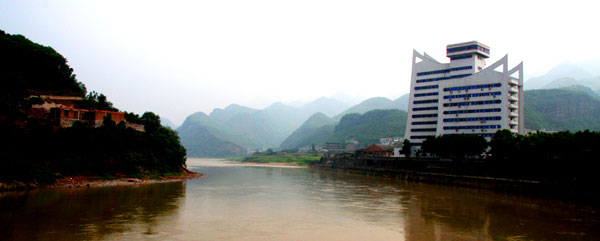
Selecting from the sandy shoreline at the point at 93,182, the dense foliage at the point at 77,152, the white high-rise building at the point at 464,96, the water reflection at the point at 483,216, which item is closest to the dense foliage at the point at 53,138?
the dense foliage at the point at 77,152

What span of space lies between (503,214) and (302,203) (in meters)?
18.8

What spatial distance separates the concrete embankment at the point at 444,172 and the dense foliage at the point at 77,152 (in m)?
46.6

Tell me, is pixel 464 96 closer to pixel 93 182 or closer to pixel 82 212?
pixel 93 182

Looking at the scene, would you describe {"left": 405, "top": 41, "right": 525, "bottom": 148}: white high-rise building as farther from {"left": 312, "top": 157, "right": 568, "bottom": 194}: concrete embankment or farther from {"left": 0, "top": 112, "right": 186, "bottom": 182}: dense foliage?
{"left": 0, "top": 112, "right": 186, "bottom": 182}: dense foliage

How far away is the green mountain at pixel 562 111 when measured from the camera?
143 meters

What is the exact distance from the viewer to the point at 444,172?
74625 mm

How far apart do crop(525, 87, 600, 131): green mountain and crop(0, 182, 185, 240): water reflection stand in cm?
14220

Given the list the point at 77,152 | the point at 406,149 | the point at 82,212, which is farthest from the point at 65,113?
the point at 406,149

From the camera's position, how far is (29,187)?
42.8m

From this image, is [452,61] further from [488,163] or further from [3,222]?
[3,222]

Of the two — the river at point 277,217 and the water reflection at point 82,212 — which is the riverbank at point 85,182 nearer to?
the water reflection at point 82,212

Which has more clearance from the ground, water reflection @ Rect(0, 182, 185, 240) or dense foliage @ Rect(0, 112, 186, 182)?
dense foliage @ Rect(0, 112, 186, 182)

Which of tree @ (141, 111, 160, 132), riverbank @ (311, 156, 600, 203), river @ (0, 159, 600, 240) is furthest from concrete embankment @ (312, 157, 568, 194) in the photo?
tree @ (141, 111, 160, 132)

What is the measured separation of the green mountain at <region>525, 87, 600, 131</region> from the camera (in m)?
143
